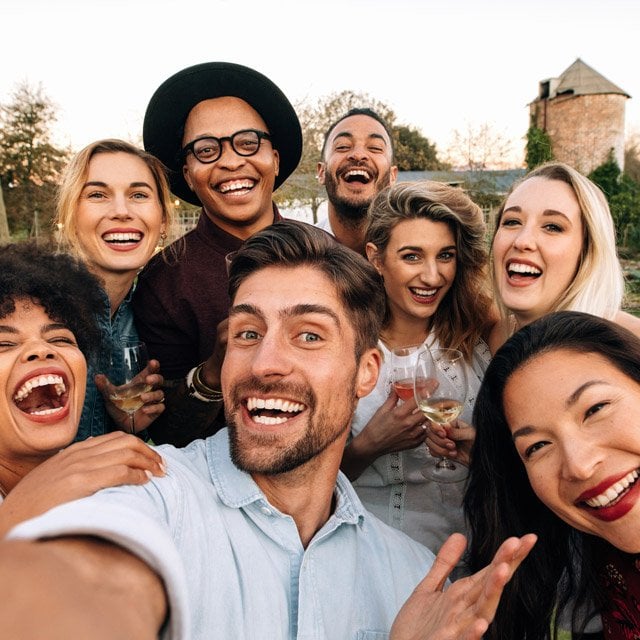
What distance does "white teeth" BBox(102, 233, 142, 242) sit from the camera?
348 centimetres

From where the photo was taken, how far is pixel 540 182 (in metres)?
3.58

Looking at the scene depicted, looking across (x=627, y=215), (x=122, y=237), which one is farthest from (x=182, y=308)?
(x=627, y=215)

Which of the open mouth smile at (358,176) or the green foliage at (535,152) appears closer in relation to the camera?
the open mouth smile at (358,176)

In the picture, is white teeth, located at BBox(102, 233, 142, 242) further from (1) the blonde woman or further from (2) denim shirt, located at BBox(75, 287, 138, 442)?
(2) denim shirt, located at BBox(75, 287, 138, 442)

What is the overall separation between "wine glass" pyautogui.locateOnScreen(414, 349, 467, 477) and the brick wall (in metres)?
47.9

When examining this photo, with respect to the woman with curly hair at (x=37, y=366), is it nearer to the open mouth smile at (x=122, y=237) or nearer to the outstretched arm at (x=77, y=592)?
the open mouth smile at (x=122, y=237)

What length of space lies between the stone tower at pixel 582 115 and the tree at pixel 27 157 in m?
37.7

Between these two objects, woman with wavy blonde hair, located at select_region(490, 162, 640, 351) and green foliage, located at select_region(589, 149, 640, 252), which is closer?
woman with wavy blonde hair, located at select_region(490, 162, 640, 351)

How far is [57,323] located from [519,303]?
2586 millimetres

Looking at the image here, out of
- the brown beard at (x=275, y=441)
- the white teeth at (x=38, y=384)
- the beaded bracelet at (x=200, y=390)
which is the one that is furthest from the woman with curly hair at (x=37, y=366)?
the beaded bracelet at (x=200, y=390)

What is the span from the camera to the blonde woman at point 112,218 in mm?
3465

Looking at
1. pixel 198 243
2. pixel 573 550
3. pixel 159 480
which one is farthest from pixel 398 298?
pixel 159 480

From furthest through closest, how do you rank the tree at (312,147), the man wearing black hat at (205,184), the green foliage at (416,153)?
the green foliage at (416,153) → the tree at (312,147) → the man wearing black hat at (205,184)

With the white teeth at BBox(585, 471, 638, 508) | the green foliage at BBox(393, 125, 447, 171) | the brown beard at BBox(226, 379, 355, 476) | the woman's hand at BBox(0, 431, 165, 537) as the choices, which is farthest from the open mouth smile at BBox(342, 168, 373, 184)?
the green foliage at BBox(393, 125, 447, 171)
